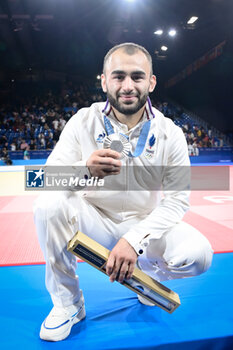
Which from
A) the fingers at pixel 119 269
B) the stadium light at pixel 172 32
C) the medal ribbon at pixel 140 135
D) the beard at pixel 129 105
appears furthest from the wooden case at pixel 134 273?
the stadium light at pixel 172 32

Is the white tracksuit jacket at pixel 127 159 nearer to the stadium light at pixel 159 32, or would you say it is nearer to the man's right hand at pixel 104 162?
the man's right hand at pixel 104 162

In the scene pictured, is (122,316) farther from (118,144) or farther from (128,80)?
(128,80)

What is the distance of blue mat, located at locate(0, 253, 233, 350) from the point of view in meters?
1.36

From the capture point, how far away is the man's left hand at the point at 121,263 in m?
1.31

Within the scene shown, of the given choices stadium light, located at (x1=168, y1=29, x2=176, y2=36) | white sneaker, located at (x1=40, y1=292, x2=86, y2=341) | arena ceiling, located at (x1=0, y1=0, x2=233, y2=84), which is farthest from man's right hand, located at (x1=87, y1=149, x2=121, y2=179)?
stadium light, located at (x1=168, y1=29, x2=176, y2=36)

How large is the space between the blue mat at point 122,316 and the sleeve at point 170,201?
479 mm

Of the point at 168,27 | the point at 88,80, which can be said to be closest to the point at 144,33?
the point at 168,27

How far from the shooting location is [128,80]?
5.39 ft

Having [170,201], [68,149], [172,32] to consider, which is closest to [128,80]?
[68,149]

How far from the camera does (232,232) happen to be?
3115 millimetres

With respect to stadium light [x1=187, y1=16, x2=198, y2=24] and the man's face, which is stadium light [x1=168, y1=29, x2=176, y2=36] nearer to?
stadium light [x1=187, y1=16, x2=198, y2=24]

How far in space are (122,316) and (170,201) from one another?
757mm

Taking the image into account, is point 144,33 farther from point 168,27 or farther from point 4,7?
point 4,7

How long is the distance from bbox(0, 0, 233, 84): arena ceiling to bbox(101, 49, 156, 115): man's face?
41.9 ft
